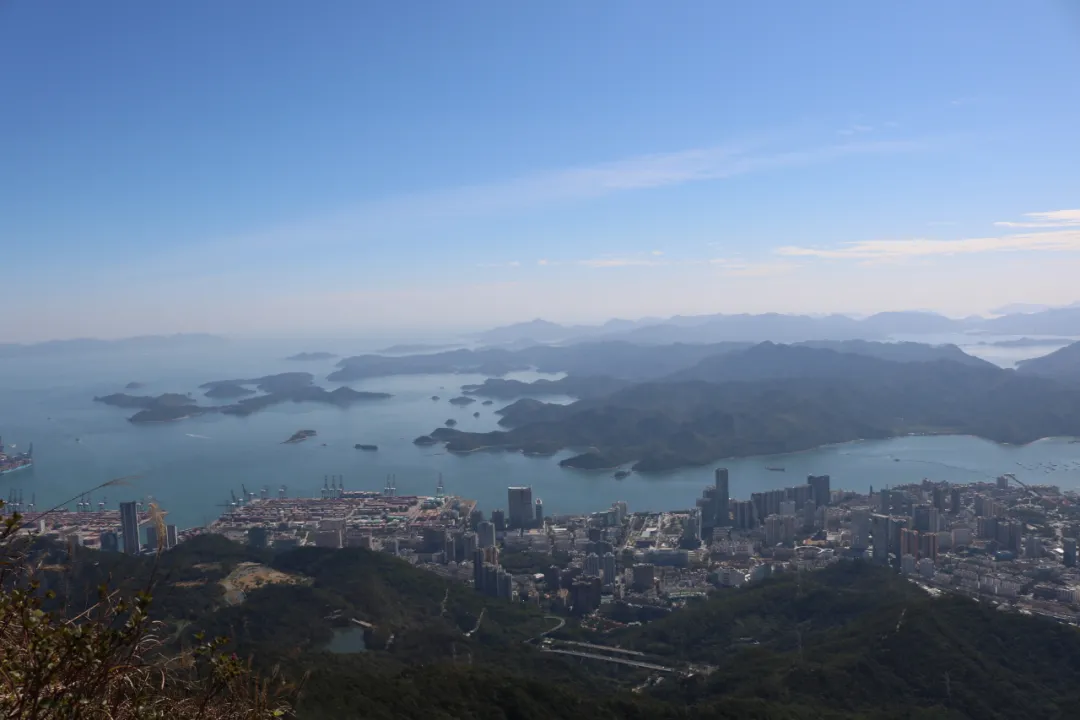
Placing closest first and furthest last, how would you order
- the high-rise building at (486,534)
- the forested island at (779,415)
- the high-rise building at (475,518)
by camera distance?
the high-rise building at (486,534), the high-rise building at (475,518), the forested island at (779,415)

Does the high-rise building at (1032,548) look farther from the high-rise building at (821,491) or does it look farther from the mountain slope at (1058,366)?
the mountain slope at (1058,366)

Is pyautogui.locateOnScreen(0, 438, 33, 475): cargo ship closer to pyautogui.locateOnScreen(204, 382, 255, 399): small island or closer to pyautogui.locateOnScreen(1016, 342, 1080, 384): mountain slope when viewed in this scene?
pyautogui.locateOnScreen(204, 382, 255, 399): small island

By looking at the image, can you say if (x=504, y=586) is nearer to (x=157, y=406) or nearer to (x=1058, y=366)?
(x=157, y=406)

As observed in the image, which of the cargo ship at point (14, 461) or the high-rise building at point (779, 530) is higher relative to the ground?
the cargo ship at point (14, 461)

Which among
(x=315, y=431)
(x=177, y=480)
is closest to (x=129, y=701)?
(x=177, y=480)

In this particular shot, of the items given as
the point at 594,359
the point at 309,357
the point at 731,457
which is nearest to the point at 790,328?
the point at 594,359

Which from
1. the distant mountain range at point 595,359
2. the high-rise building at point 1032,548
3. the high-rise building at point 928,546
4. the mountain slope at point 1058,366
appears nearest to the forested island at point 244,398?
the distant mountain range at point 595,359
